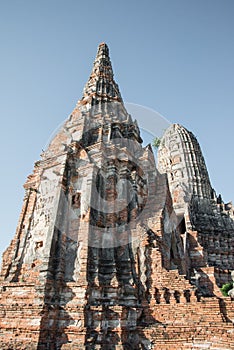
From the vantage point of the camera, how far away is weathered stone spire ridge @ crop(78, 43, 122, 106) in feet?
58.6

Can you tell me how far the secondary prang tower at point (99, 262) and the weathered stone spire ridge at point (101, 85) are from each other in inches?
98.6

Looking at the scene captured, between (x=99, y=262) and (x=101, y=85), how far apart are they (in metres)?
13.6

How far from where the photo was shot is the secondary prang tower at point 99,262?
8000 mm

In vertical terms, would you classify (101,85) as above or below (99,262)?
above

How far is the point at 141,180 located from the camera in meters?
13.2

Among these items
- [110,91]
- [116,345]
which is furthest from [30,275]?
[110,91]

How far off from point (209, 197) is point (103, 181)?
21645 mm

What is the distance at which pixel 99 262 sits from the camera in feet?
31.1

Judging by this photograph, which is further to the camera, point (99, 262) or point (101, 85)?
point (101, 85)

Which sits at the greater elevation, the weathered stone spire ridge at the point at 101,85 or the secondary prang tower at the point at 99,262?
the weathered stone spire ridge at the point at 101,85

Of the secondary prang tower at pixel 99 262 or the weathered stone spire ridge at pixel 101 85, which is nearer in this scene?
the secondary prang tower at pixel 99 262

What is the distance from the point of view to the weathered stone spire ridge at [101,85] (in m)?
17.9

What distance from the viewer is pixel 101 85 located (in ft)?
62.5

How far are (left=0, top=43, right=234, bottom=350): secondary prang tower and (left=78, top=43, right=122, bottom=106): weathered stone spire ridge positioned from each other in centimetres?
250
